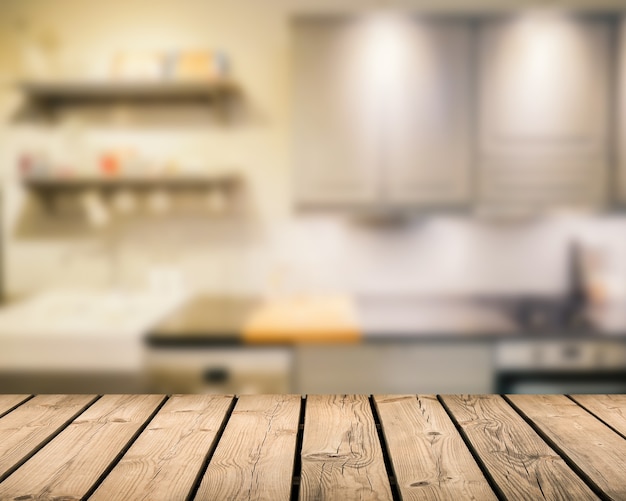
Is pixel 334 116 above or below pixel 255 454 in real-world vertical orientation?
above

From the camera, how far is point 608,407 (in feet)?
4.31

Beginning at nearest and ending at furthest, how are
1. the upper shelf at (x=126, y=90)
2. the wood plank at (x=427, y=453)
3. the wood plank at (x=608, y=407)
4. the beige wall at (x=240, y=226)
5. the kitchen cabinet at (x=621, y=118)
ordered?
the wood plank at (x=427, y=453), the wood plank at (x=608, y=407), the kitchen cabinet at (x=621, y=118), the upper shelf at (x=126, y=90), the beige wall at (x=240, y=226)

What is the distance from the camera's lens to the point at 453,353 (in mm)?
2371

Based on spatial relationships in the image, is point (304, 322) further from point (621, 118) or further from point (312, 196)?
point (621, 118)

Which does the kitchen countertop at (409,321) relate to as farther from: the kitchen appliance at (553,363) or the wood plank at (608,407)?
the wood plank at (608,407)

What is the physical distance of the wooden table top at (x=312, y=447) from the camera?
0.90 meters

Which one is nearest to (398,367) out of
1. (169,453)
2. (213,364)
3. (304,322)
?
(304,322)

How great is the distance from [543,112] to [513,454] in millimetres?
1991

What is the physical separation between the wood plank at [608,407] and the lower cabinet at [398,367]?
38.2 inches

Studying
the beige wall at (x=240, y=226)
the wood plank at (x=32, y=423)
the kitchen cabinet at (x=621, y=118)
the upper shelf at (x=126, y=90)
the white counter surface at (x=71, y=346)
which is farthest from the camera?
the beige wall at (x=240, y=226)

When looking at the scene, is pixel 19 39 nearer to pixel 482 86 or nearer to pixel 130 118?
pixel 130 118

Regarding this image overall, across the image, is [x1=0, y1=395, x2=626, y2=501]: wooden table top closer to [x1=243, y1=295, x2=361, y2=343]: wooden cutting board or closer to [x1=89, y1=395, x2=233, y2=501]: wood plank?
[x1=89, y1=395, x2=233, y2=501]: wood plank

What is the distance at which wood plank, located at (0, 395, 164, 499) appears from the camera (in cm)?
90

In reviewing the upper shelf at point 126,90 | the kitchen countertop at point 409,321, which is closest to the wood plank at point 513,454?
the kitchen countertop at point 409,321
